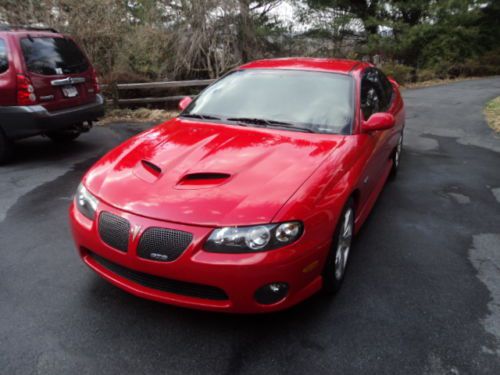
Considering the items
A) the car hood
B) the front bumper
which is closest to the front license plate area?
the car hood

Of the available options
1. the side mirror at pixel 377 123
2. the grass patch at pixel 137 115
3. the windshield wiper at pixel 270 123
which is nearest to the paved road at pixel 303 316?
the side mirror at pixel 377 123

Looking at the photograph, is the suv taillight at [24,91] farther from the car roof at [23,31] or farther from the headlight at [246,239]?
the headlight at [246,239]

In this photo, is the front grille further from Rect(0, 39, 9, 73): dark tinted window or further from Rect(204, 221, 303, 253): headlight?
Rect(0, 39, 9, 73): dark tinted window

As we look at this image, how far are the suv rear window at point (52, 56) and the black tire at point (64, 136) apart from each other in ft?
3.86

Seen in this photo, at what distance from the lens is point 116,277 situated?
260 cm

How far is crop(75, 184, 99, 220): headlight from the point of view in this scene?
266cm

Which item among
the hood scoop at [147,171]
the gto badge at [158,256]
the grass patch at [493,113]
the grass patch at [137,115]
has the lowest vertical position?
the grass patch at [493,113]

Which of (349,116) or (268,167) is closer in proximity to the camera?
(268,167)

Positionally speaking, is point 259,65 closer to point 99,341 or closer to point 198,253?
point 198,253

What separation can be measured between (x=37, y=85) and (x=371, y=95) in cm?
445

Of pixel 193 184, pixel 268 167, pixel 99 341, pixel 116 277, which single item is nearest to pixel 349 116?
pixel 268 167

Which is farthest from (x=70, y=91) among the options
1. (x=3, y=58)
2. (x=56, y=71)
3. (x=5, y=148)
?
(x=5, y=148)

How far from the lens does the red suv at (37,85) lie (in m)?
5.61

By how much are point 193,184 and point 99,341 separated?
43.4 inches
